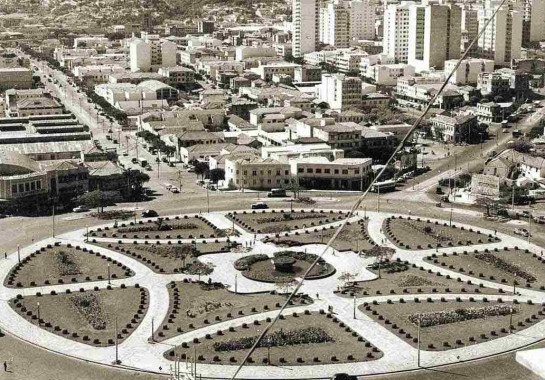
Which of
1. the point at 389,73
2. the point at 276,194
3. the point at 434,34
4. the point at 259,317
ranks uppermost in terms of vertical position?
the point at 434,34

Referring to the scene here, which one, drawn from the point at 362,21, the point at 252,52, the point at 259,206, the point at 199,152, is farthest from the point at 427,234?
the point at 362,21

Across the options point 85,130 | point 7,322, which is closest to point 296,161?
point 85,130

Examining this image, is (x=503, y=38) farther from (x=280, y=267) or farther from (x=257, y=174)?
(x=280, y=267)

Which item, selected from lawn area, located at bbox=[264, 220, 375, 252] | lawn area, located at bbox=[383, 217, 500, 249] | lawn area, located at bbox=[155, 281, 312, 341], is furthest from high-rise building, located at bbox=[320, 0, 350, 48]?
lawn area, located at bbox=[155, 281, 312, 341]

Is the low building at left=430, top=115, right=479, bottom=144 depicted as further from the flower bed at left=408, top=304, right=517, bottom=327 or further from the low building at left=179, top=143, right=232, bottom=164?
the flower bed at left=408, top=304, right=517, bottom=327

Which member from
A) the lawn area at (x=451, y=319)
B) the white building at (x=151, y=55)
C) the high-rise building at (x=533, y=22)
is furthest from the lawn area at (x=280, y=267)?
the high-rise building at (x=533, y=22)

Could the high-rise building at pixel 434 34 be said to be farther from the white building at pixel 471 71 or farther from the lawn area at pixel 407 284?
the lawn area at pixel 407 284
